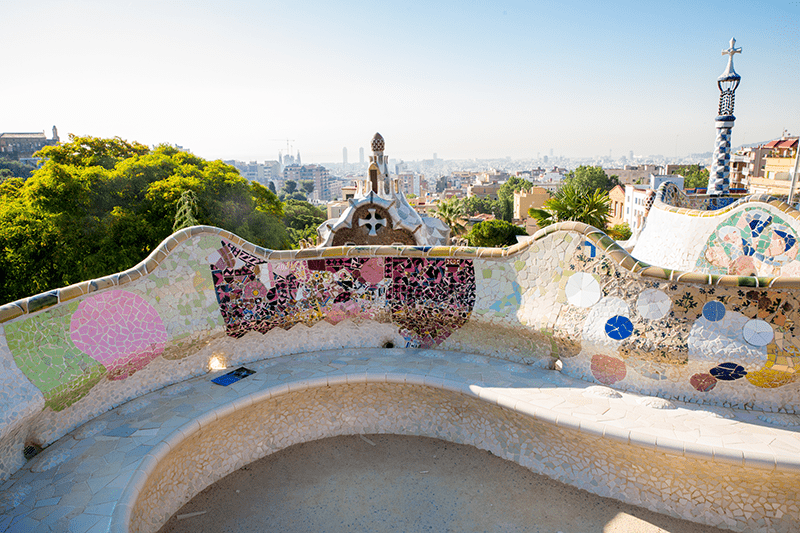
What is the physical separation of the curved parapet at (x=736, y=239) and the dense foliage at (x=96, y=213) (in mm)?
11713

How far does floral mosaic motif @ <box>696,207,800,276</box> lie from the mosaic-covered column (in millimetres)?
8326

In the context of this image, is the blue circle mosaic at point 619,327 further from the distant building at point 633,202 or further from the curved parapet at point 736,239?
the distant building at point 633,202

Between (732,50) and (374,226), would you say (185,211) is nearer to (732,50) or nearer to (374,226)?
(374,226)

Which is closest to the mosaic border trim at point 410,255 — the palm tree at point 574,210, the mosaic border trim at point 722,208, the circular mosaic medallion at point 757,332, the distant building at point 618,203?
the mosaic border trim at point 722,208

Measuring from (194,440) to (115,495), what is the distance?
1.13m

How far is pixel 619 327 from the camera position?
572cm

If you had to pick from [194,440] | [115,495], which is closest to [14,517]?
[115,495]

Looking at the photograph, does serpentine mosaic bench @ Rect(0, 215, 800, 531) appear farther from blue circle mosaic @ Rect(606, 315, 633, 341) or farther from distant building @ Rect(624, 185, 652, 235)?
distant building @ Rect(624, 185, 652, 235)

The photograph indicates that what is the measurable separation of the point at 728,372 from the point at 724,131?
43.8ft

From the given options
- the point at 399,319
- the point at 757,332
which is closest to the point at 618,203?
the point at 399,319

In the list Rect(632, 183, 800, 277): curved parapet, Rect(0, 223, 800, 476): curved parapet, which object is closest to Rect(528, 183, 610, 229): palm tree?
Rect(632, 183, 800, 277): curved parapet

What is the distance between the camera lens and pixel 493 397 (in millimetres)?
5645

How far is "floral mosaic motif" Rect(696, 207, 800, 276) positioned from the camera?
25.0ft

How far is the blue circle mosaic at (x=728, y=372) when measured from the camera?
5.13 metres
